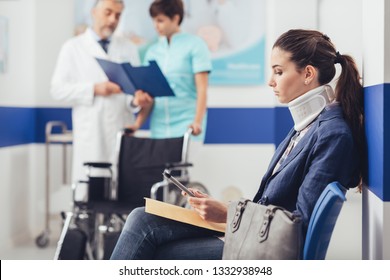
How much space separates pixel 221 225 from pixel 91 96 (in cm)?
195

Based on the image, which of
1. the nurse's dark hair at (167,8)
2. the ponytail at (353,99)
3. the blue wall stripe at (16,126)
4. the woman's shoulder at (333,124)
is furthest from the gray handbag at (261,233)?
the blue wall stripe at (16,126)

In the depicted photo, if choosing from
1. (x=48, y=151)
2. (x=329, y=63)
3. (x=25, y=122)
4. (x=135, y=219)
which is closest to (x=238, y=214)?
(x=135, y=219)

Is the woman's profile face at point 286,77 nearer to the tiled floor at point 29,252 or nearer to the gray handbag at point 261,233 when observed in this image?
the gray handbag at point 261,233

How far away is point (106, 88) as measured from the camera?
3789 millimetres

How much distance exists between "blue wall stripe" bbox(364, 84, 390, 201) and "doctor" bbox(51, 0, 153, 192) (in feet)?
7.08

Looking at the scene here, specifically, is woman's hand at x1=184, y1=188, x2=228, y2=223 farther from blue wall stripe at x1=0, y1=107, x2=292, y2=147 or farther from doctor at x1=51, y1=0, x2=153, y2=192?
blue wall stripe at x1=0, y1=107, x2=292, y2=147

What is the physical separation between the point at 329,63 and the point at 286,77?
A: 0.40 ft

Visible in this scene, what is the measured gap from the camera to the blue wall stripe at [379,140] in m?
1.68

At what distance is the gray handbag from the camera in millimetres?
1573

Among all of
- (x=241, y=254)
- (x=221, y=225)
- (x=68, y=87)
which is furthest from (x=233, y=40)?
(x=241, y=254)

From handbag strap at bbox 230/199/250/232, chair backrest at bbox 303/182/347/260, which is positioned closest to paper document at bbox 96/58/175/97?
handbag strap at bbox 230/199/250/232

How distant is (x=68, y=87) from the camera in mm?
3844

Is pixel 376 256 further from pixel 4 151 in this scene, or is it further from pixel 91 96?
pixel 4 151

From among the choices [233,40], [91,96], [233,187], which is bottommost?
[233,187]
